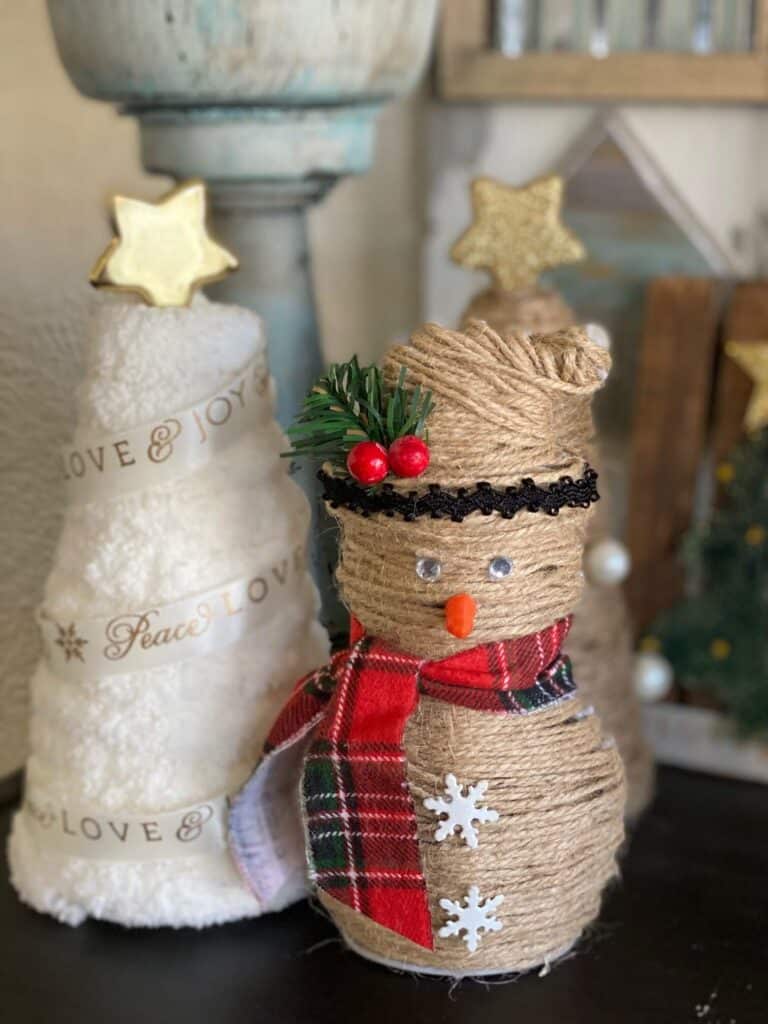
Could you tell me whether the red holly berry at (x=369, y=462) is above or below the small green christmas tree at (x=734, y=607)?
above

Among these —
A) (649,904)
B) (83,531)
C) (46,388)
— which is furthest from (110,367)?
(649,904)

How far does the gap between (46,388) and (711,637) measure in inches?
23.9

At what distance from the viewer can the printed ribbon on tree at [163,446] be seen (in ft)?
2.64

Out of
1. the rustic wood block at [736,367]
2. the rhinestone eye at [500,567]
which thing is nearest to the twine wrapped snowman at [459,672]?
the rhinestone eye at [500,567]

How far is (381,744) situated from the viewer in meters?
0.73

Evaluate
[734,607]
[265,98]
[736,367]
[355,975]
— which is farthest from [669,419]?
[355,975]

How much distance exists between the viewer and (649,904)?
2.95 ft

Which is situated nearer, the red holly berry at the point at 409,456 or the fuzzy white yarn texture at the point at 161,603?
the red holly berry at the point at 409,456

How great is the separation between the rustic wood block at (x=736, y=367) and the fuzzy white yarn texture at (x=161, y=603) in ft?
1.52

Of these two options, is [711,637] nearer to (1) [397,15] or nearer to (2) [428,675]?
(2) [428,675]

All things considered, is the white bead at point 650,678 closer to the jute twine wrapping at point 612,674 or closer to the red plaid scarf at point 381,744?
the jute twine wrapping at point 612,674

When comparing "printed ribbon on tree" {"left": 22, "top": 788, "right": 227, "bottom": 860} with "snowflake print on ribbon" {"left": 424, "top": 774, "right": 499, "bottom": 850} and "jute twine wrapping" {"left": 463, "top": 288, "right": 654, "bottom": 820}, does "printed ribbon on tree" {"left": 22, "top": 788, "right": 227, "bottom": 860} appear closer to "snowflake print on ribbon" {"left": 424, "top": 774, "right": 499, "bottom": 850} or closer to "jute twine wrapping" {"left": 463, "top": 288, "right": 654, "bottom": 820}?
"snowflake print on ribbon" {"left": 424, "top": 774, "right": 499, "bottom": 850}

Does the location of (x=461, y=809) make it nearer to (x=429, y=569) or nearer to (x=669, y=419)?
(x=429, y=569)

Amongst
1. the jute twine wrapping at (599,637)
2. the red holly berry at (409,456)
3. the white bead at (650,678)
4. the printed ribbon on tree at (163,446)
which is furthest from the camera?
the white bead at (650,678)
